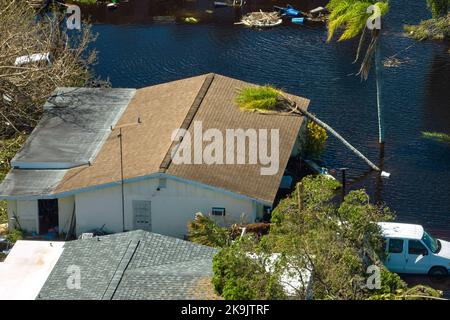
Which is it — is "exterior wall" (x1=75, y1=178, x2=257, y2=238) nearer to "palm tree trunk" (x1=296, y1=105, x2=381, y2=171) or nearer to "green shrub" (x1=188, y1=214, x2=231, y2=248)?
"green shrub" (x1=188, y1=214, x2=231, y2=248)

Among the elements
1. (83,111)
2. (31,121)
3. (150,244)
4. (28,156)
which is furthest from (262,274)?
(31,121)

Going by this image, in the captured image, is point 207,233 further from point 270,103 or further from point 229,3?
point 229,3

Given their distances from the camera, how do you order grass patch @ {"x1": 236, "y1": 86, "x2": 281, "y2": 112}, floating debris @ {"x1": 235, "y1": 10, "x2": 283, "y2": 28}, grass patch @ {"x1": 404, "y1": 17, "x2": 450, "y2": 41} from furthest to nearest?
floating debris @ {"x1": 235, "y1": 10, "x2": 283, "y2": 28}, grass patch @ {"x1": 404, "y1": 17, "x2": 450, "y2": 41}, grass patch @ {"x1": 236, "y1": 86, "x2": 281, "y2": 112}

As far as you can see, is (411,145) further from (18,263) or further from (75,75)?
(18,263)

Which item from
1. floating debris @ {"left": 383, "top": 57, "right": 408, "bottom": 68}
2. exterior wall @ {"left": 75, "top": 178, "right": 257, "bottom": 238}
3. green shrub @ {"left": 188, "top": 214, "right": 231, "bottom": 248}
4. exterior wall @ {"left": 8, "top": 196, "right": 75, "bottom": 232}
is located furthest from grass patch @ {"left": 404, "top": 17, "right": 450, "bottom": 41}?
exterior wall @ {"left": 8, "top": 196, "right": 75, "bottom": 232}

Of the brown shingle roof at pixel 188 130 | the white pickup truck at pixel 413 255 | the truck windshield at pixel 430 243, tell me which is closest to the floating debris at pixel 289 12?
the brown shingle roof at pixel 188 130

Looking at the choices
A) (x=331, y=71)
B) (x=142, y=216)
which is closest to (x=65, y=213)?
(x=142, y=216)
